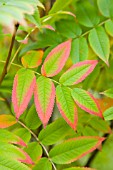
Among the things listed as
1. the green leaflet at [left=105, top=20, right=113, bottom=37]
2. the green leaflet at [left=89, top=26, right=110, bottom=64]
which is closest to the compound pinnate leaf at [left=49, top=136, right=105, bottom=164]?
the green leaflet at [left=89, top=26, right=110, bottom=64]

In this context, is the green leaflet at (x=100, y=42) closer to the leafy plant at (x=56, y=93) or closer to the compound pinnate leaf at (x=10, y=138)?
the leafy plant at (x=56, y=93)

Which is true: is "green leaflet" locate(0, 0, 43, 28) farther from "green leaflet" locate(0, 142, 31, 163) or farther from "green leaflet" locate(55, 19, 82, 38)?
"green leaflet" locate(55, 19, 82, 38)

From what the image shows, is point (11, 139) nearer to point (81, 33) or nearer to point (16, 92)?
point (16, 92)

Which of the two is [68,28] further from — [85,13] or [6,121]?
[6,121]

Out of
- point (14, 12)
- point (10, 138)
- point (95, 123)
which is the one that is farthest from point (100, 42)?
point (14, 12)

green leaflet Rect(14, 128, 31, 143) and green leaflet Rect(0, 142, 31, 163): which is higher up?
green leaflet Rect(0, 142, 31, 163)

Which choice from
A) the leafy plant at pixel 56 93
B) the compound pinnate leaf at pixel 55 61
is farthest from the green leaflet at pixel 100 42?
the compound pinnate leaf at pixel 55 61

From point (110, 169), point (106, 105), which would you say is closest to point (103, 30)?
point (106, 105)
